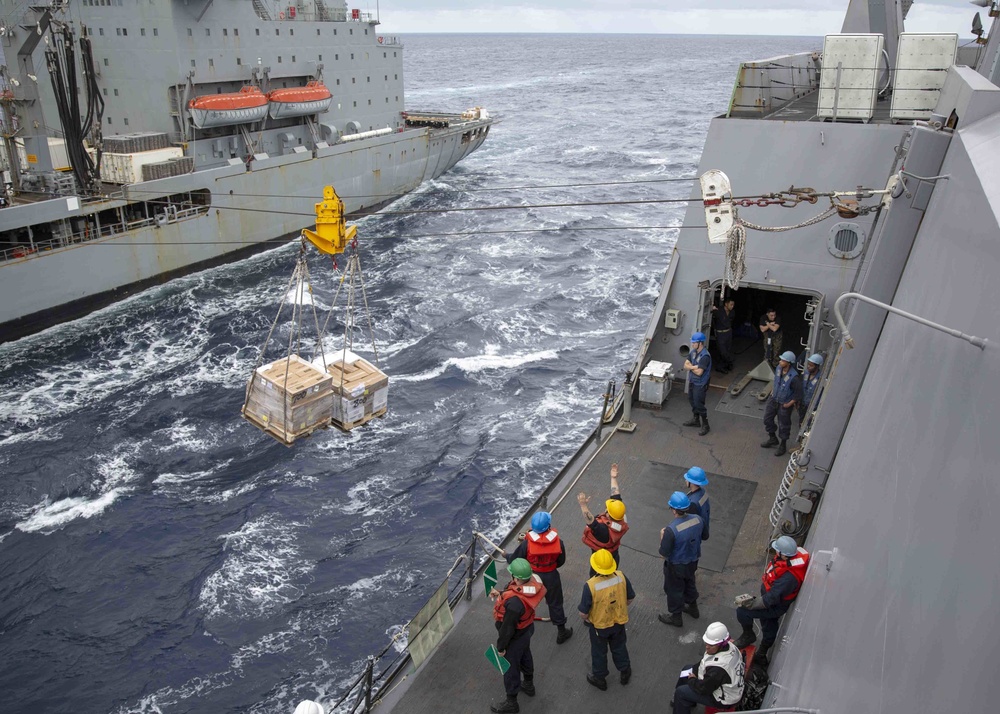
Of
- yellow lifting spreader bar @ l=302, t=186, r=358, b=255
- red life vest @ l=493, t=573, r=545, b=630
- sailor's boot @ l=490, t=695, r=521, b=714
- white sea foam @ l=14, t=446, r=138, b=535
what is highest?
yellow lifting spreader bar @ l=302, t=186, r=358, b=255

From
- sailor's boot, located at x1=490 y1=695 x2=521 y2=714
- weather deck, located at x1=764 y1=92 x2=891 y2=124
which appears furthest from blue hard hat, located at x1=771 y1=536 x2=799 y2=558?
weather deck, located at x1=764 y1=92 x2=891 y2=124

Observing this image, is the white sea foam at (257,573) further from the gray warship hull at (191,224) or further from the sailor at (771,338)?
the gray warship hull at (191,224)

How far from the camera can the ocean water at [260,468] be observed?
407 inches

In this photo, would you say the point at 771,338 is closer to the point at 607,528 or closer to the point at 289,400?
the point at 607,528

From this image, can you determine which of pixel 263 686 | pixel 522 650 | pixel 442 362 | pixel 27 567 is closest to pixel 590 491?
pixel 522 650

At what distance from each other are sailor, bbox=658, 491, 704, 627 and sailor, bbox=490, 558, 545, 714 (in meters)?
1.29

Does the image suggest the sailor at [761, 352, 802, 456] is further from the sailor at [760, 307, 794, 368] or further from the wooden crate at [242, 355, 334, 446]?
the wooden crate at [242, 355, 334, 446]

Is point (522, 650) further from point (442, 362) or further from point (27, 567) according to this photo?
point (442, 362)

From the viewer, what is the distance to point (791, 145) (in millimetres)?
11055

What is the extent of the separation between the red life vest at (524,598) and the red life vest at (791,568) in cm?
182

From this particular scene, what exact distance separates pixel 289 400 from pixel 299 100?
25881mm

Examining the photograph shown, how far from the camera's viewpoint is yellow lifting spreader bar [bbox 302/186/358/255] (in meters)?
8.23

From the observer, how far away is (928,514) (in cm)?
279

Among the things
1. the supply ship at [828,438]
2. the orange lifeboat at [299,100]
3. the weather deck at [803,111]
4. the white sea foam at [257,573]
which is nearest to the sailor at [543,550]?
the supply ship at [828,438]
